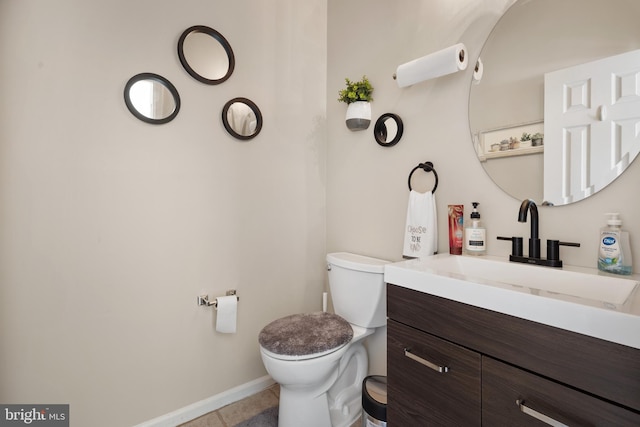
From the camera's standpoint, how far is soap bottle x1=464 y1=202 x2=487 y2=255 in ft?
4.08

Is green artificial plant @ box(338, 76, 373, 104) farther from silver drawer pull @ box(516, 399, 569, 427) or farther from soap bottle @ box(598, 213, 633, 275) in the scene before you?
silver drawer pull @ box(516, 399, 569, 427)

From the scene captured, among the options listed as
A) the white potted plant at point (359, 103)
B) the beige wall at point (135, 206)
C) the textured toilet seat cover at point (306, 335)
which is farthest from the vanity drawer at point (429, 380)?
the white potted plant at point (359, 103)

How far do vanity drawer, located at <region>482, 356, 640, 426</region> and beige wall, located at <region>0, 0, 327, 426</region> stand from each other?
1325 mm

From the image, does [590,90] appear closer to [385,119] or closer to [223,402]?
[385,119]

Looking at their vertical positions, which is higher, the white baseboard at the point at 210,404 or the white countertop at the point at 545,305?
the white countertop at the point at 545,305

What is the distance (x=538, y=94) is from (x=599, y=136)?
10.2 inches

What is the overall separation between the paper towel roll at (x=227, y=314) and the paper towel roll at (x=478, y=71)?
1573mm

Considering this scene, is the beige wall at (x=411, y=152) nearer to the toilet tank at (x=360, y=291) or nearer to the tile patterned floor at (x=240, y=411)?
the toilet tank at (x=360, y=291)

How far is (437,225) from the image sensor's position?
1458 mm

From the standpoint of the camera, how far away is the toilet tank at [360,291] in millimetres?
1483

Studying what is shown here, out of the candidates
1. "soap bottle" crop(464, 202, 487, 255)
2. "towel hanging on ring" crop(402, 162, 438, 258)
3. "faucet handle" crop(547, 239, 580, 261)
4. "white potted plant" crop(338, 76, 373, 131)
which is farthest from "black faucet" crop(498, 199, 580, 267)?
"white potted plant" crop(338, 76, 373, 131)

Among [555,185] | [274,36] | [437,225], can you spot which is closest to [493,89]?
[555,185]

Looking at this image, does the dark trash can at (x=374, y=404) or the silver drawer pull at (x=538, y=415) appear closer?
the silver drawer pull at (x=538, y=415)

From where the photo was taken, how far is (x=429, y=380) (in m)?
0.94
